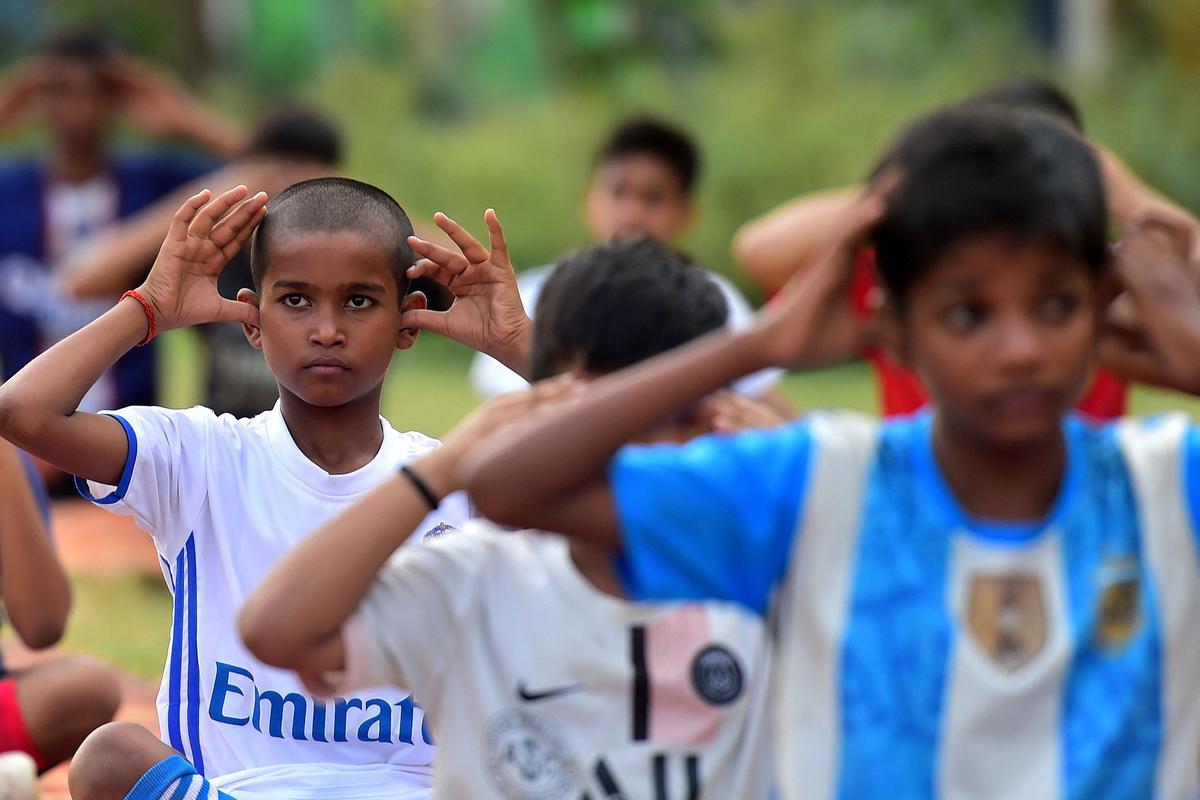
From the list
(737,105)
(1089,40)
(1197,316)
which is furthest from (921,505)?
(1089,40)

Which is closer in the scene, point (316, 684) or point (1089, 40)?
point (316, 684)

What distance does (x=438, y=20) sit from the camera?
1736 cm

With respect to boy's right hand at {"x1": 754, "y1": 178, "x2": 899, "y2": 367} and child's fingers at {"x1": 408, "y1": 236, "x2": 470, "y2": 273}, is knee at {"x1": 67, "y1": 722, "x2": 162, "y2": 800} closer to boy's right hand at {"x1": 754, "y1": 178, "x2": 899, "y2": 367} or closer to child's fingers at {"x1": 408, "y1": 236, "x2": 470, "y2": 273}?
child's fingers at {"x1": 408, "y1": 236, "x2": 470, "y2": 273}

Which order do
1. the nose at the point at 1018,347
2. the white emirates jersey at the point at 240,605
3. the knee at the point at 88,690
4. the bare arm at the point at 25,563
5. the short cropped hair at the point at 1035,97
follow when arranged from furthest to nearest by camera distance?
the short cropped hair at the point at 1035,97
the knee at the point at 88,690
the bare arm at the point at 25,563
the white emirates jersey at the point at 240,605
the nose at the point at 1018,347

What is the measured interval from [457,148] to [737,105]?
99.3 inches

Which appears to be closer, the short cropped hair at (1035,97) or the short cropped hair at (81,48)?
the short cropped hair at (1035,97)

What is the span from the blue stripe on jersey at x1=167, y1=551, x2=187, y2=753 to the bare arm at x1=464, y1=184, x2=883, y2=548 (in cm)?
114

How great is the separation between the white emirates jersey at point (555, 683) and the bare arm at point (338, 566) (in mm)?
55

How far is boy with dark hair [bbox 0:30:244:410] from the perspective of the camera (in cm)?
781

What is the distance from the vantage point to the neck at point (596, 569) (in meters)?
2.15

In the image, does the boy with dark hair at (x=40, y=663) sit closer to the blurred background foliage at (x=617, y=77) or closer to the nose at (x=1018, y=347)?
the nose at (x=1018, y=347)

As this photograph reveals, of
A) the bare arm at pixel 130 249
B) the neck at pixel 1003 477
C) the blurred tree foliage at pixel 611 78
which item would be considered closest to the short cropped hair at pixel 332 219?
the neck at pixel 1003 477

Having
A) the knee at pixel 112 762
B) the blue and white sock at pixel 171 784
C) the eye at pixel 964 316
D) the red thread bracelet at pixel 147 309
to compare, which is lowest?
the blue and white sock at pixel 171 784

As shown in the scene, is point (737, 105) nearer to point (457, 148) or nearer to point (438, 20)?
point (457, 148)
